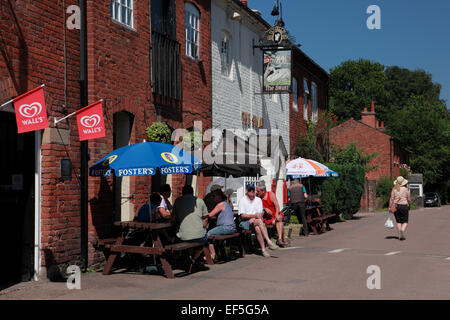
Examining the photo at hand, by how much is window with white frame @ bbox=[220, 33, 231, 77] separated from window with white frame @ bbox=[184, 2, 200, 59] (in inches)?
81.4

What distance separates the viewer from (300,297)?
8.44 metres

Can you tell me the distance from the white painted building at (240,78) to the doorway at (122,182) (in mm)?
5193

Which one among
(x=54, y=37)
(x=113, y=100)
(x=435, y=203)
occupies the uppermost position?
(x=54, y=37)

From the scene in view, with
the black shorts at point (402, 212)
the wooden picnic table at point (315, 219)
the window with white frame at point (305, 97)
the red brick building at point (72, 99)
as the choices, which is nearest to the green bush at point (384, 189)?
the window with white frame at point (305, 97)

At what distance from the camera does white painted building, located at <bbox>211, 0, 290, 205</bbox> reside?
18.7 meters

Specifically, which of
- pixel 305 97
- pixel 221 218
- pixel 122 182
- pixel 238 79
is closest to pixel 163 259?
pixel 221 218

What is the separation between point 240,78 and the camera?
20906mm

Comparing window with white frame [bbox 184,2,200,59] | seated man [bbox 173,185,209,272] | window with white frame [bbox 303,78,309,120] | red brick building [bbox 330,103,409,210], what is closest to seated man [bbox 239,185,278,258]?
seated man [bbox 173,185,209,272]

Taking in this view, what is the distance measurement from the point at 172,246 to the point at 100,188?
2158 mm

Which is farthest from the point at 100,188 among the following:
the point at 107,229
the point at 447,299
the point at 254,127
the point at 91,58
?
the point at 254,127

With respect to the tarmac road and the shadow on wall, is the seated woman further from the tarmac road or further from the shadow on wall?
the shadow on wall

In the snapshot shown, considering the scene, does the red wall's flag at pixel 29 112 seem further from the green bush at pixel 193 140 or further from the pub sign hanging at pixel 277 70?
the pub sign hanging at pixel 277 70

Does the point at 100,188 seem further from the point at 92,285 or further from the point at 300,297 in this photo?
the point at 300,297
